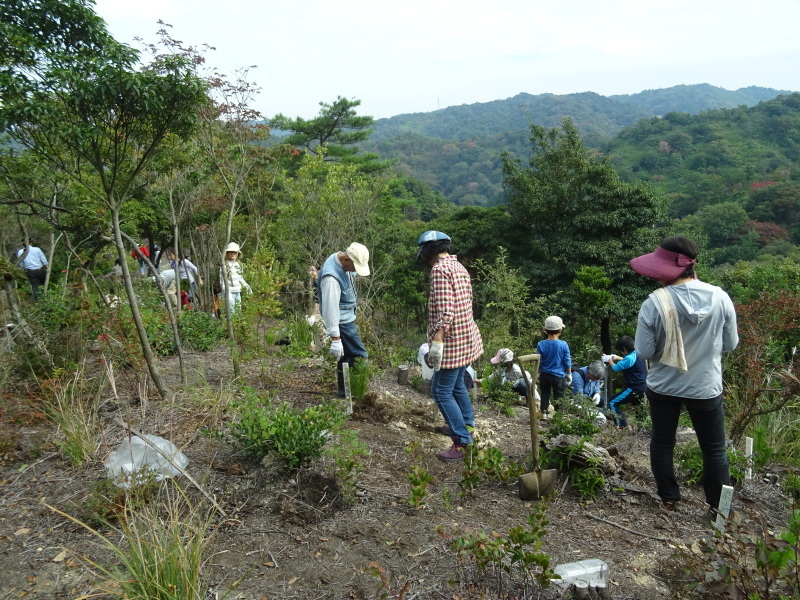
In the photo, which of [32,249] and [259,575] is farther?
[32,249]

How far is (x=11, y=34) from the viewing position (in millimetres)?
3301

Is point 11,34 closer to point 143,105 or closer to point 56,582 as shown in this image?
point 143,105

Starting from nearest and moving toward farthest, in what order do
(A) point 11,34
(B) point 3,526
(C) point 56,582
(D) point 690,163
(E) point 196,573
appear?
(E) point 196,573 < (C) point 56,582 < (B) point 3,526 < (A) point 11,34 < (D) point 690,163

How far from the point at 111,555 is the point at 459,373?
7.44 feet

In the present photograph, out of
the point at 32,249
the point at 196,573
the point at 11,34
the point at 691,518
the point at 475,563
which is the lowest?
the point at 691,518

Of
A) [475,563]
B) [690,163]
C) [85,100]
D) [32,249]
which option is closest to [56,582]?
[475,563]

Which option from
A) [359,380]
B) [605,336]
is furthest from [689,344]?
[605,336]

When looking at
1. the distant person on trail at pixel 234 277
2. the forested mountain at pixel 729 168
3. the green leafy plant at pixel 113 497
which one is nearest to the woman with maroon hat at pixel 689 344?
the green leafy plant at pixel 113 497

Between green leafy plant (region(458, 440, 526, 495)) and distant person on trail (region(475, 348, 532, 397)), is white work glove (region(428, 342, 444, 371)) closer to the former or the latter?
green leafy plant (region(458, 440, 526, 495))

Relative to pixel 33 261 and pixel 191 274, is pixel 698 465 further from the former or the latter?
pixel 33 261

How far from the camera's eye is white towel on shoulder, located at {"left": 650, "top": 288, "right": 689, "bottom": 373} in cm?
277

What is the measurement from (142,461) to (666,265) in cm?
316

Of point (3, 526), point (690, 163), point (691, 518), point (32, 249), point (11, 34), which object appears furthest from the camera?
point (690, 163)

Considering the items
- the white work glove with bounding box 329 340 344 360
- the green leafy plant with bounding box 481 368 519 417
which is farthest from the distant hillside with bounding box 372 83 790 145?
the white work glove with bounding box 329 340 344 360
